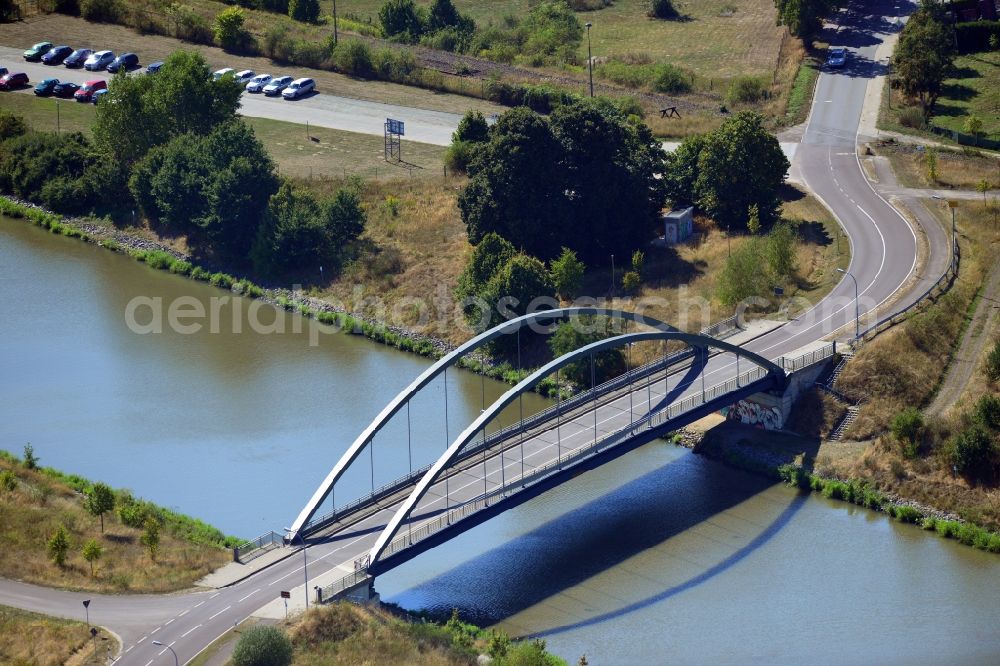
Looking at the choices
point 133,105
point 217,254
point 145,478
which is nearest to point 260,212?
point 217,254

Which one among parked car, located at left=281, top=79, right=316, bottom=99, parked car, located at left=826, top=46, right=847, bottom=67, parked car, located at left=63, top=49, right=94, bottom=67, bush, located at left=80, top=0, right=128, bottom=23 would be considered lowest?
parked car, located at left=281, top=79, right=316, bottom=99

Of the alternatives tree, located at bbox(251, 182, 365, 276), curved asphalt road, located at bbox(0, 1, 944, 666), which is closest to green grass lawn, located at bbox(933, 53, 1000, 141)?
curved asphalt road, located at bbox(0, 1, 944, 666)

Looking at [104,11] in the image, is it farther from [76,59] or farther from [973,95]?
[973,95]

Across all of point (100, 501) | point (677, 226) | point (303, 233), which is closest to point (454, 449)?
point (100, 501)

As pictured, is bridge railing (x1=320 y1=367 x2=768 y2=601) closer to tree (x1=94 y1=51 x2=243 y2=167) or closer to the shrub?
tree (x1=94 y1=51 x2=243 y2=167)

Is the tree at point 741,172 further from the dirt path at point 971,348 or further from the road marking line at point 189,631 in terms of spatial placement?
the road marking line at point 189,631

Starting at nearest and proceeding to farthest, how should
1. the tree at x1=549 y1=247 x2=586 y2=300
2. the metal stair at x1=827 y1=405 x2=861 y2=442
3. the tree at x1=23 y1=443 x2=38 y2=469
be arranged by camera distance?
the tree at x1=23 y1=443 x2=38 y2=469 → the metal stair at x1=827 y1=405 x2=861 y2=442 → the tree at x1=549 y1=247 x2=586 y2=300
